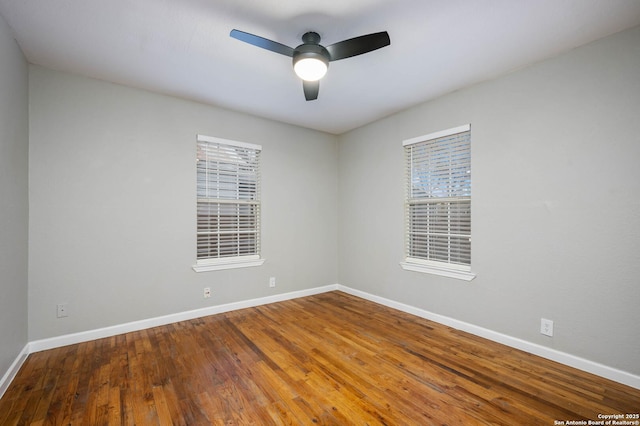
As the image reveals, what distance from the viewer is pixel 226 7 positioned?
1.99 metres

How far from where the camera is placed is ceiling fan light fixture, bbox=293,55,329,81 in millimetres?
2182

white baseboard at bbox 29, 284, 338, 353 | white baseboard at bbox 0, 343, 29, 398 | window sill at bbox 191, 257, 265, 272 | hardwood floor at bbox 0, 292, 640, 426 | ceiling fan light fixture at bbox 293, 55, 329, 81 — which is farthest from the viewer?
window sill at bbox 191, 257, 265, 272

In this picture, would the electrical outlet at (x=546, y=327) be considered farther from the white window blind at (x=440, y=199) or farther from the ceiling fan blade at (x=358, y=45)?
the ceiling fan blade at (x=358, y=45)

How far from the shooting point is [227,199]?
3859 mm

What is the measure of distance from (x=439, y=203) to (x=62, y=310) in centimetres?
413

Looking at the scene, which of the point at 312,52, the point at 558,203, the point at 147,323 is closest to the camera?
the point at 312,52

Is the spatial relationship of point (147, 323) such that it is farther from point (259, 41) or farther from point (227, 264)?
point (259, 41)

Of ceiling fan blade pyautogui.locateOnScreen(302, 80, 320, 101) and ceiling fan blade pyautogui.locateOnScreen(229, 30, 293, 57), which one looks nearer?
ceiling fan blade pyautogui.locateOnScreen(229, 30, 293, 57)

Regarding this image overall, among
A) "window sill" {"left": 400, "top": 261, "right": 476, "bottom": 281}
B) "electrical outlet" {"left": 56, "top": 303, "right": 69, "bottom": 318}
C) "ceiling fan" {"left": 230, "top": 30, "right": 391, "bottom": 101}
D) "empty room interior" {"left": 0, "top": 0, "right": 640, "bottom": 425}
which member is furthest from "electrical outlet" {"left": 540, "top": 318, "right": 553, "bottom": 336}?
"electrical outlet" {"left": 56, "top": 303, "right": 69, "bottom": 318}

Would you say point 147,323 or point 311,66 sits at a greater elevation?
point 311,66

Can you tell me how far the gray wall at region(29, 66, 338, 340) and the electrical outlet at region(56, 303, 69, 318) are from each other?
0.11 feet

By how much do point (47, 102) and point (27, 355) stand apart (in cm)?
234

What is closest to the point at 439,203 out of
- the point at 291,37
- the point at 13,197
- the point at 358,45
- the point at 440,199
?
the point at 440,199

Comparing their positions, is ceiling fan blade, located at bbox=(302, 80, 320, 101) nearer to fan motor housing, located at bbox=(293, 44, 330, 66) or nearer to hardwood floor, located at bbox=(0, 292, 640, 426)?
fan motor housing, located at bbox=(293, 44, 330, 66)
